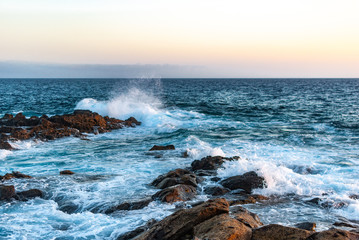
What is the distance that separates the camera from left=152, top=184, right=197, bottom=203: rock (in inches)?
309

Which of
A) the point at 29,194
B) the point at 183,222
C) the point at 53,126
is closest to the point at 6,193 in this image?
the point at 29,194

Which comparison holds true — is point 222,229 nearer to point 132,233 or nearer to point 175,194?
point 132,233

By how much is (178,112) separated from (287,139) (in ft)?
48.2

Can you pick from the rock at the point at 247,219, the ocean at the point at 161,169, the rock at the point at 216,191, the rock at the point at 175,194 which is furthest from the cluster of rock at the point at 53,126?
the rock at the point at 247,219

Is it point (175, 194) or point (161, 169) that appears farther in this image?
point (161, 169)

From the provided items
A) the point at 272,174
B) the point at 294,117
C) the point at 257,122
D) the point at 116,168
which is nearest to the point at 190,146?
the point at 116,168

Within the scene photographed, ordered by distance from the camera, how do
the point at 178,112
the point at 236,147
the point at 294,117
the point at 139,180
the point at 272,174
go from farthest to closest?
the point at 178,112 → the point at 294,117 → the point at 236,147 → the point at 139,180 → the point at 272,174

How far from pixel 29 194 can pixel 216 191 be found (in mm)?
5170

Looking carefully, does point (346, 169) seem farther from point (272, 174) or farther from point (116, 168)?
point (116, 168)

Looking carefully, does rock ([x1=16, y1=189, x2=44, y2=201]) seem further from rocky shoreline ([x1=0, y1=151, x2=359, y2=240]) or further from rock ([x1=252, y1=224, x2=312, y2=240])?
rock ([x1=252, y1=224, x2=312, y2=240])

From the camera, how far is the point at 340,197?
808 centimetres

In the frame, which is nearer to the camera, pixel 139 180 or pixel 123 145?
pixel 139 180

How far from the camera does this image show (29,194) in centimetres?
854

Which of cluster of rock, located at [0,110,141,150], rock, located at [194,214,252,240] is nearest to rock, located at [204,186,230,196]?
rock, located at [194,214,252,240]
